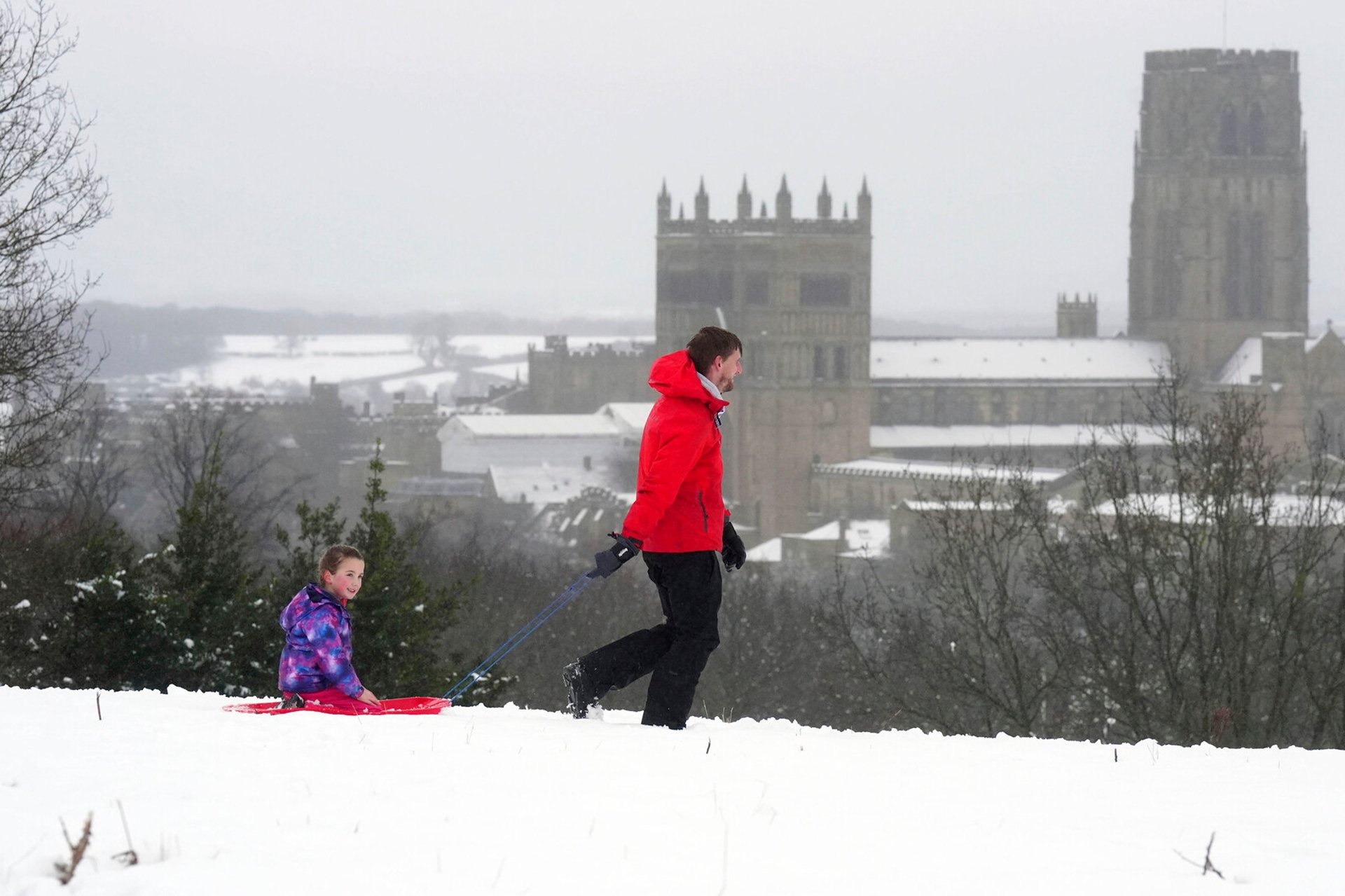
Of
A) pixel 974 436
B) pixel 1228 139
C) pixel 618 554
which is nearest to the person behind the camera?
pixel 618 554

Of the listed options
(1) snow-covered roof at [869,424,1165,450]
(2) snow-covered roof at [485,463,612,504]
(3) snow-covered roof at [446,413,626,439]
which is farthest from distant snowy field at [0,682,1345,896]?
(3) snow-covered roof at [446,413,626,439]

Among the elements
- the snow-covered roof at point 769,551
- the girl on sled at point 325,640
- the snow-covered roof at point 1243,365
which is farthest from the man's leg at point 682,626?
the snow-covered roof at point 1243,365

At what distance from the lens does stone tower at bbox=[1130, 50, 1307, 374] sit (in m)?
101

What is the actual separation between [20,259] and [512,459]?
8809 centimetres

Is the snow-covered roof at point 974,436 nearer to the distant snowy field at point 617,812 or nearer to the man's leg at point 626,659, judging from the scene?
the man's leg at point 626,659

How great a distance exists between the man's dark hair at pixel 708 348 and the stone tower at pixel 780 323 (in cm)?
8656

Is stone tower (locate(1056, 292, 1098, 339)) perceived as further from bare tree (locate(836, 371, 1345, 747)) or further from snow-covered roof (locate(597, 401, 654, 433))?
bare tree (locate(836, 371, 1345, 747))

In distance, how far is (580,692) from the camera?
25.0ft

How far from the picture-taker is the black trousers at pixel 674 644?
7445 mm

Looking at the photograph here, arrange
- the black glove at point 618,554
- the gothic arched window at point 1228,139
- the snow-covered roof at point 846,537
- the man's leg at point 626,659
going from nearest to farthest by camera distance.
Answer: the black glove at point 618,554
the man's leg at point 626,659
the snow-covered roof at point 846,537
the gothic arched window at point 1228,139

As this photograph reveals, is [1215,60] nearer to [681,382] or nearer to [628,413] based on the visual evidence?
[628,413]

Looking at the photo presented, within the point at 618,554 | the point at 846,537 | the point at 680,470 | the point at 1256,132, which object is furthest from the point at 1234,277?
the point at 618,554

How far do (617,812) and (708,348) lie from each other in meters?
2.77

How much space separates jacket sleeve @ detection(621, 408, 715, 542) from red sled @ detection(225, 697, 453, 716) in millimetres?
1331
